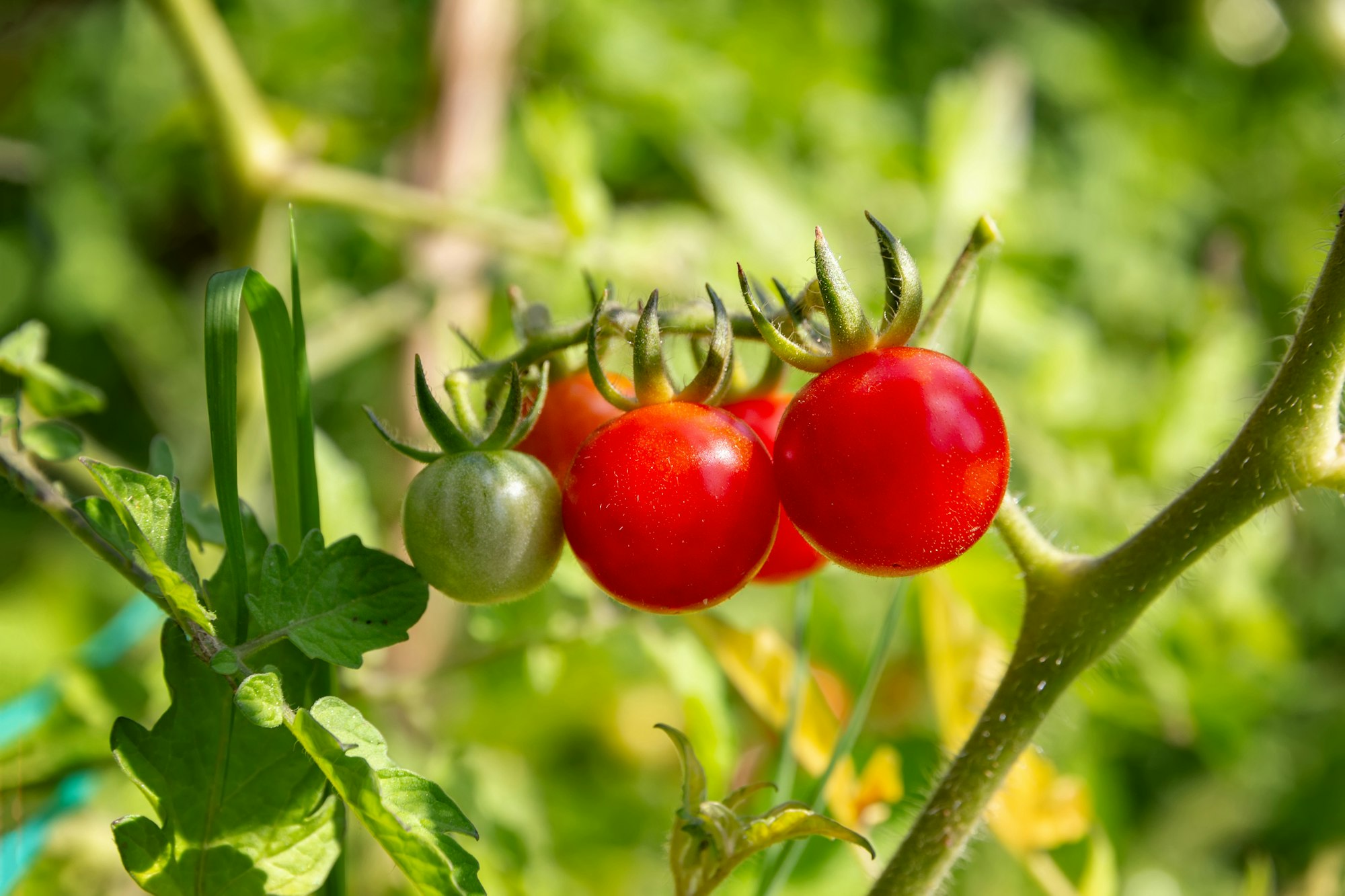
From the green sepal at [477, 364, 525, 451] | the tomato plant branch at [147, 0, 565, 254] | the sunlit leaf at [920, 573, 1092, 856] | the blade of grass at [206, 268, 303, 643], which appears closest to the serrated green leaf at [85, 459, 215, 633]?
the blade of grass at [206, 268, 303, 643]

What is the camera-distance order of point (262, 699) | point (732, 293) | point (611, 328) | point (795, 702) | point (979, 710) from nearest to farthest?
point (262, 699), point (611, 328), point (795, 702), point (979, 710), point (732, 293)

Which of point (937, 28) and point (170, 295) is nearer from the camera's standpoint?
point (170, 295)

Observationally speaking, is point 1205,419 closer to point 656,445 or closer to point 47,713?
point 656,445

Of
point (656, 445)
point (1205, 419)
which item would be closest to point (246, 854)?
point (656, 445)

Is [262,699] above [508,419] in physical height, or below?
below

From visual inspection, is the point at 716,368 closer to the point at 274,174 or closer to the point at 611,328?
the point at 611,328

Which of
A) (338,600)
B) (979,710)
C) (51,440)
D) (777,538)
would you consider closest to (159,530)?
(338,600)
